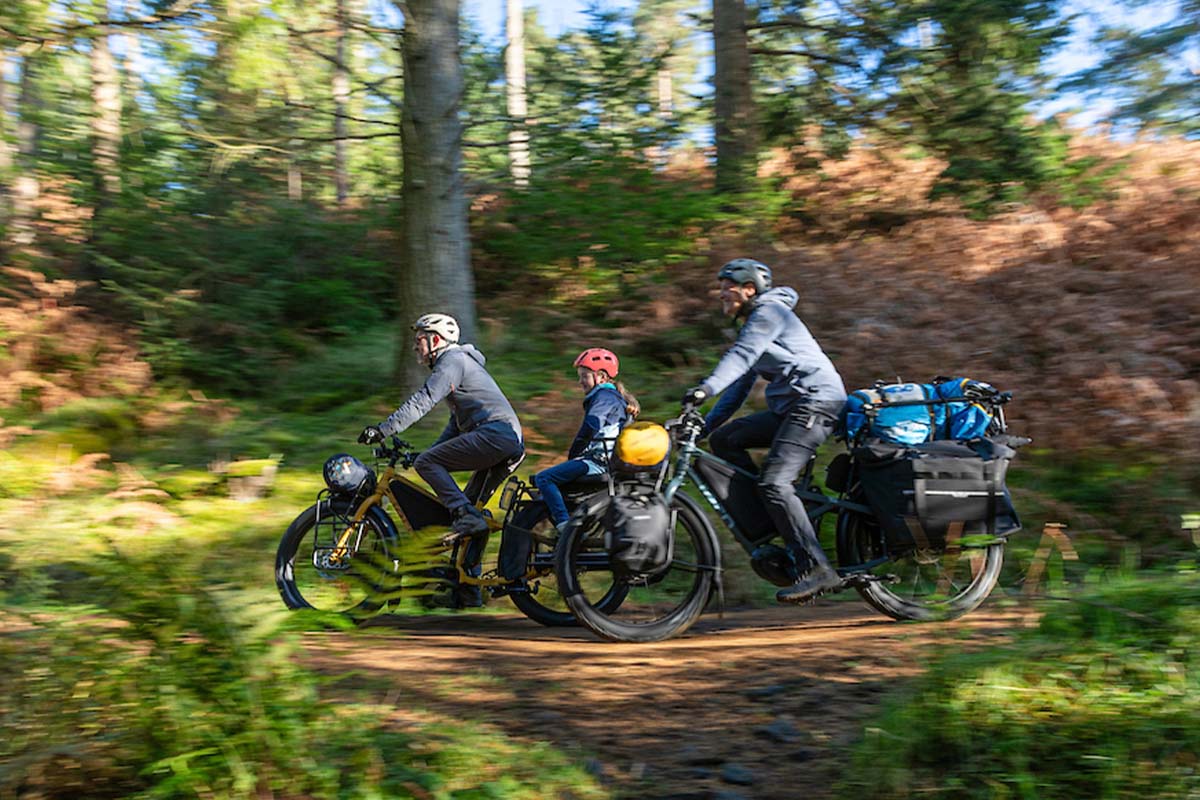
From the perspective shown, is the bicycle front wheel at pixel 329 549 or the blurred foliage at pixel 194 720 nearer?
the blurred foliage at pixel 194 720

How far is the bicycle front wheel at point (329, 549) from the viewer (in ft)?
24.3

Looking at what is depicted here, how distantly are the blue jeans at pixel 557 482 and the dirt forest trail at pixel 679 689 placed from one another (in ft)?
2.64

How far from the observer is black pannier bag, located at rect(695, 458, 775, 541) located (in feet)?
22.9

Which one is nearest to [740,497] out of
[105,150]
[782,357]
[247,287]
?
[782,357]

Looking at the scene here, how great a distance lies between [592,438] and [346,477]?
65.5 inches

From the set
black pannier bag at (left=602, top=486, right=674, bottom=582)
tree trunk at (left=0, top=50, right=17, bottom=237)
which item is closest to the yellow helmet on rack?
black pannier bag at (left=602, top=486, right=674, bottom=582)

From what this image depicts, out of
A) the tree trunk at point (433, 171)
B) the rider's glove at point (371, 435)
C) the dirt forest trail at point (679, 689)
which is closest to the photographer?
the dirt forest trail at point (679, 689)

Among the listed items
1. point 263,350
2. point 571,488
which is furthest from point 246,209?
point 571,488

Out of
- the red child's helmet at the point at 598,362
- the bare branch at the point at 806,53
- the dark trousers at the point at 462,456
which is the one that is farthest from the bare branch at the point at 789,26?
the dark trousers at the point at 462,456

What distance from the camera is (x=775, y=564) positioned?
6.91 meters

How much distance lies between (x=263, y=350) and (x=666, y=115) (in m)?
5.65

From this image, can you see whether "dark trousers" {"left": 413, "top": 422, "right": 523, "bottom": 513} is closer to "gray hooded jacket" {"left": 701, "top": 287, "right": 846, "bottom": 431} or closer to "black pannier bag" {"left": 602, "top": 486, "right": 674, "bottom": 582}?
"black pannier bag" {"left": 602, "top": 486, "right": 674, "bottom": 582}

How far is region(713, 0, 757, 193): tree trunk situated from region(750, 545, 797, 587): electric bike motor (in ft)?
26.8

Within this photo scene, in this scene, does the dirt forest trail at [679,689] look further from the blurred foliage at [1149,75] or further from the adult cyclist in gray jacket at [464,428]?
the blurred foliage at [1149,75]
